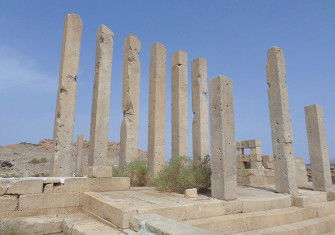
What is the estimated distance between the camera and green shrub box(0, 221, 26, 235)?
4.72 meters

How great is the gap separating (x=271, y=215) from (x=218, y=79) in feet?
10.7

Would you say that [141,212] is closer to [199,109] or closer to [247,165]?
[199,109]

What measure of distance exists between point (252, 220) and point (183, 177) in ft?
7.94

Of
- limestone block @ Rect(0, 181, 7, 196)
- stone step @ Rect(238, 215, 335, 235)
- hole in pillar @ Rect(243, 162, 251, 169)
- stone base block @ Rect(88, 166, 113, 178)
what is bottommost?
stone step @ Rect(238, 215, 335, 235)

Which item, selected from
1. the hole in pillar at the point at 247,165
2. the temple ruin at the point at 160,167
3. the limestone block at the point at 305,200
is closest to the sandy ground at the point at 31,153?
the hole in pillar at the point at 247,165

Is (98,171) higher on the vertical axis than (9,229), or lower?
higher

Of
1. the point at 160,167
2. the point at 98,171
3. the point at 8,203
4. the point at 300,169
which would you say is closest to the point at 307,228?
the point at 98,171

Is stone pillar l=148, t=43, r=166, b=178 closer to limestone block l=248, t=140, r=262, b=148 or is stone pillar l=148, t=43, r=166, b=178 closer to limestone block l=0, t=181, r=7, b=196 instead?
limestone block l=0, t=181, r=7, b=196

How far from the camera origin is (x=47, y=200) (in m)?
6.12

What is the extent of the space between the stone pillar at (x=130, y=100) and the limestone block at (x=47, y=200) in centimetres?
362

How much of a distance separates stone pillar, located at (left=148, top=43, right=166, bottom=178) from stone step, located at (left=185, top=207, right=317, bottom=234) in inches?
180

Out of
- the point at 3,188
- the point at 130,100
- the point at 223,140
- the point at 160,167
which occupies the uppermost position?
the point at 130,100

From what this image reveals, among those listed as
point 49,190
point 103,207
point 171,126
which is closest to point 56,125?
point 49,190

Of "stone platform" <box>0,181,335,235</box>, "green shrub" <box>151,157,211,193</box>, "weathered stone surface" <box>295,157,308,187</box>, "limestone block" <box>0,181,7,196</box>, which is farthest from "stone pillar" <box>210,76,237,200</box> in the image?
"weathered stone surface" <box>295,157,308,187</box>
